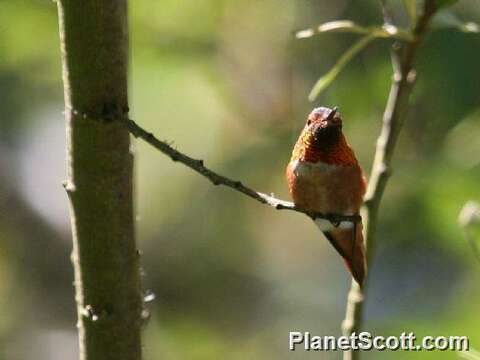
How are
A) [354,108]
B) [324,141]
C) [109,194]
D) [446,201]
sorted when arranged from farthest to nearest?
[354,108], [446,201], [324,141], [109,194]

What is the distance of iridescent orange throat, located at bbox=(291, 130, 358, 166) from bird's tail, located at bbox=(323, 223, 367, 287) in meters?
0.10

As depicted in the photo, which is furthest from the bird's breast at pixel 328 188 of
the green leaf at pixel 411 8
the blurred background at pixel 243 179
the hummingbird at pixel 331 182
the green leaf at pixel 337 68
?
the blurred background at pixel 243 179

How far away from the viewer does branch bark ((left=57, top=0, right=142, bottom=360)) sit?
125 centimetres

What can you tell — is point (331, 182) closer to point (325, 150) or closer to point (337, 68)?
point (325, 150)

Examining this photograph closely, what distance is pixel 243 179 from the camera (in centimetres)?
369

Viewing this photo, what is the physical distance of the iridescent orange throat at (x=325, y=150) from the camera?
1.45 meters

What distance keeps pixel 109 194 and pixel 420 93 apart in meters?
2.06

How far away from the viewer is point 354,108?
3.08 metres

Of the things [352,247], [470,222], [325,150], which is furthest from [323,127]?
[470,222]

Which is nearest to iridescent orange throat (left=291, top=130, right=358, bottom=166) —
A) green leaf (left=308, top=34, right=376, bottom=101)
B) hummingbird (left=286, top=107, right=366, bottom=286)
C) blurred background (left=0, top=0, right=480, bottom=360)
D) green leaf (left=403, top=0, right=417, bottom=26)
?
hummingbird (left=286, top=107, right=366, bottom=286)

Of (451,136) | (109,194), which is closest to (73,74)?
(109,194)

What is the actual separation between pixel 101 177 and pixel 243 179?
7.86 feet

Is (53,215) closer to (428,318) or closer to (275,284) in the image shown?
(275,284)

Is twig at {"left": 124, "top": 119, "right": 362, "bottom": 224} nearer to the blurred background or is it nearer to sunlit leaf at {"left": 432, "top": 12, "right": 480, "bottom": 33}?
sunlit leaf at {"left": 432, "top": 12, "right": 480, "bottom": 33}
